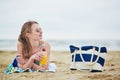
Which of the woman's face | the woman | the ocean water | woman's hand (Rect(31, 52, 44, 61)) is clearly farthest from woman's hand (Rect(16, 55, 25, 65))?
the ocean water

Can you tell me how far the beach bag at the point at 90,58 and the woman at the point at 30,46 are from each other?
30cm

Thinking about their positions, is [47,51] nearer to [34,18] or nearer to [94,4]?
[34,18]

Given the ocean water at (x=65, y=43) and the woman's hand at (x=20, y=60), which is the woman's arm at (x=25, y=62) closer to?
the woman's hand at (x=20, y=60)

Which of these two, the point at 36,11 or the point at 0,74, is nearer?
the point at 0,74

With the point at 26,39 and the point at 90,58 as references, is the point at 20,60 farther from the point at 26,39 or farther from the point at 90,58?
the point at 90,58

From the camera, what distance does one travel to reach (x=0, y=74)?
2.89 m

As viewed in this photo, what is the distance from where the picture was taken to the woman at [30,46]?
3.01 metres

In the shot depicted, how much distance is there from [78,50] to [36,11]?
0.73 meters

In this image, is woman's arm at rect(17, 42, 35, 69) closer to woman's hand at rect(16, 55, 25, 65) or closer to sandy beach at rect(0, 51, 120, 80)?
woman's hand at rect(16, 55, 25, 65)

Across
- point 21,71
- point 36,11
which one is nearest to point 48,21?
point 36,11

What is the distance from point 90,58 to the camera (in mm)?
2955

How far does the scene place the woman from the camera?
9.86 ft

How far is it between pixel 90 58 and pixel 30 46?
607 mm

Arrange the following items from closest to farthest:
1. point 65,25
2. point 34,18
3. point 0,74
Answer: point 0,74 < point 34,18 < point 65,25
